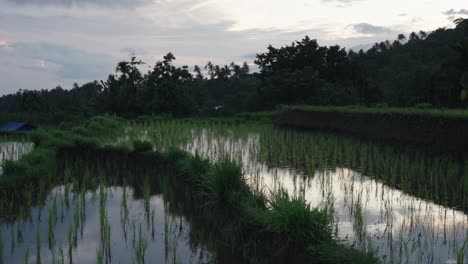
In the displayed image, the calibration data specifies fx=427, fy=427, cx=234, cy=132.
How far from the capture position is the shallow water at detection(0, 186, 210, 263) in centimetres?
463

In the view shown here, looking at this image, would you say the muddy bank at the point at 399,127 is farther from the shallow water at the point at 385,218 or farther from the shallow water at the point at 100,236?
the shallow water at the point at 100,236

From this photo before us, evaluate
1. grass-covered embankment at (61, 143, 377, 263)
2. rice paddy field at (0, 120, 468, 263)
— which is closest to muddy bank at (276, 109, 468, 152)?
rice paddy field at (0, 120, 468, 263)

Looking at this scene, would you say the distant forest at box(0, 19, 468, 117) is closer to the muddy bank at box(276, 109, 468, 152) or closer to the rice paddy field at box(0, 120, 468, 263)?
the muddy bank at box(276, 109, 468, 152)

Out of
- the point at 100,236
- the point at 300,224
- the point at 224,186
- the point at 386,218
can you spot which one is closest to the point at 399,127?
the point at 386,218

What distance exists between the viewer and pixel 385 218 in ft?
19.0

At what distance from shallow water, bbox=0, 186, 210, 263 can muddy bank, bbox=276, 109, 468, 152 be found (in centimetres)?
795

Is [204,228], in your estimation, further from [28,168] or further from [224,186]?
[28,168]

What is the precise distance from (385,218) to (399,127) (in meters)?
8.42

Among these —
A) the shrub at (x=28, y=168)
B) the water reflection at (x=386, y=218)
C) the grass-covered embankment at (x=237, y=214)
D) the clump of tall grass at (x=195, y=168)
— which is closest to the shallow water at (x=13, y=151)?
the shrub at (x=28, y=168)

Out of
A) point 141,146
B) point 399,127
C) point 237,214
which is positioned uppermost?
point 399,127

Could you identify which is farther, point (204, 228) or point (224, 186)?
point (224, 186)

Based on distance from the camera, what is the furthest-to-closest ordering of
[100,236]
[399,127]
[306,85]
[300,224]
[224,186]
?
[306,85], [399,127], [224,186], [100,236], [300,224]

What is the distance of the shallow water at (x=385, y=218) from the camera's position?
14.8ft

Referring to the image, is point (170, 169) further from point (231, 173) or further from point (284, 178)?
point (231, 173)
